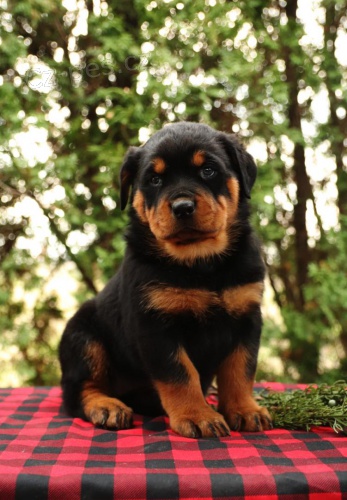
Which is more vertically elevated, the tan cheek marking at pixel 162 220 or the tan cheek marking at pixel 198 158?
the tan cheek marking at pixel 198 158

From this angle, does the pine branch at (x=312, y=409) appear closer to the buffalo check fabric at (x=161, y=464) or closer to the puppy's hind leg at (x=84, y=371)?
the buffalo check fabric at (x=161, y=464)

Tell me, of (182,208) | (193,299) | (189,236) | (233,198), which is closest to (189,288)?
(193,299)

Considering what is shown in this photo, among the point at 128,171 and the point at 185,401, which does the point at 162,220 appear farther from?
the point at 185,401

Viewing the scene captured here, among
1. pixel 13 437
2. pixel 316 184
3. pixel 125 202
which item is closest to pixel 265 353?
pixel 316 184

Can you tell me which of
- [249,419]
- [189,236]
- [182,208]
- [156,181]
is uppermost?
[156,181]

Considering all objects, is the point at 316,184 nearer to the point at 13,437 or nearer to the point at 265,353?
the point at 265,353

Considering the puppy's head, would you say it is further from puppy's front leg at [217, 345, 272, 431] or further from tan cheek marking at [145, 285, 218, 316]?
puppy's front leg at [217, 345, 272, 431]

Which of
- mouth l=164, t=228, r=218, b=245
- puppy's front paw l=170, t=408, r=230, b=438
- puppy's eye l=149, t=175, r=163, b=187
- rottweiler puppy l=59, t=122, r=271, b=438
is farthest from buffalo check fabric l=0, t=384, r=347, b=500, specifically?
puppy's eye l=149, t=175, r=163, b=187

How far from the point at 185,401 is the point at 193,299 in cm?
42

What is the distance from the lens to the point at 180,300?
2.54 m

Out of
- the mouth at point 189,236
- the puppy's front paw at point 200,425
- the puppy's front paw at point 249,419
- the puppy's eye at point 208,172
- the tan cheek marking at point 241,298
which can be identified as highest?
the puppy's eye at point 208,172

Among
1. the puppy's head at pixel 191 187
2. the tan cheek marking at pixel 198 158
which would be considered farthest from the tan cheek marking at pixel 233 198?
the tan cheek marking at pixel 198 158

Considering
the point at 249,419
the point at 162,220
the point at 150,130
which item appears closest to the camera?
the point at 162,220

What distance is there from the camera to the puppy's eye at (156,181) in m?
2.62
